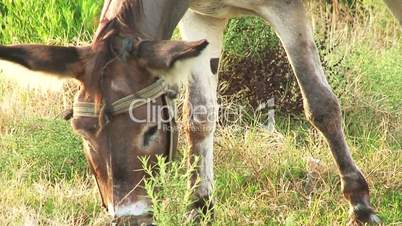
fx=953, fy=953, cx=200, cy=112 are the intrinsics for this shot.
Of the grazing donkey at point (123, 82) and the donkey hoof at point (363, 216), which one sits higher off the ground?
the grazing donkey at point (123, 82)

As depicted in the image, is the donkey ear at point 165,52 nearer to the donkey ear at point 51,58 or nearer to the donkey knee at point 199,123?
the donkey ear at point 51,58

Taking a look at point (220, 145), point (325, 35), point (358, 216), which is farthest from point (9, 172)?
point (325, 35)

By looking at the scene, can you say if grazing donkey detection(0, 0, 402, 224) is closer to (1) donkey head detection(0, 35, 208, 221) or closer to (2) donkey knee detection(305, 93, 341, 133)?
(1) donkey head detection(0, 35, 208, 221)

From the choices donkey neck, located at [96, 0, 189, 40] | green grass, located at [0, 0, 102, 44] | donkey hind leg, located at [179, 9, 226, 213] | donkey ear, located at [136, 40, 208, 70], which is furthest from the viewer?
green grass, located at [0, 0, 102, 44]

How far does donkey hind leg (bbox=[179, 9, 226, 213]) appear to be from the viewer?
220 inches

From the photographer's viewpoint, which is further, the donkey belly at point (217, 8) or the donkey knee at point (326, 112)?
the donkey knee at point (326, 112)

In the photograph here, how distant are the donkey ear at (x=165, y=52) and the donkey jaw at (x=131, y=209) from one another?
597mm

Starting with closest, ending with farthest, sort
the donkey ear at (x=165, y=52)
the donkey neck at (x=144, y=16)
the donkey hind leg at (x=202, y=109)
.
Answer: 1. the donkey ear at (x=165, y=52)
2. the donkey neck at (x=144, y=16)
3. the donkey hind leg at (x=202, y=109)

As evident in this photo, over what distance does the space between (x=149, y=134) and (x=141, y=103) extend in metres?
0.14

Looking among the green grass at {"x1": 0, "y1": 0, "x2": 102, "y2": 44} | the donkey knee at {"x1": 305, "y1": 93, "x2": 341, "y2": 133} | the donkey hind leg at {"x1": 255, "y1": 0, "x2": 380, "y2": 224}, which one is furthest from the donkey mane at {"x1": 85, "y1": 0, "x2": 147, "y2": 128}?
the green grass at {"x1": 0, "y1": 0, "x2": 102, "y2": 44}

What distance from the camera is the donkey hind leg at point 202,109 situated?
220 inches

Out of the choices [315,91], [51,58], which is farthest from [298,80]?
[51,58]

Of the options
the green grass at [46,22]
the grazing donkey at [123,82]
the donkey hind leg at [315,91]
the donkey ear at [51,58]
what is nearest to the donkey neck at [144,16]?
the grazing donkey at [123,82]

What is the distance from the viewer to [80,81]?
420cm
